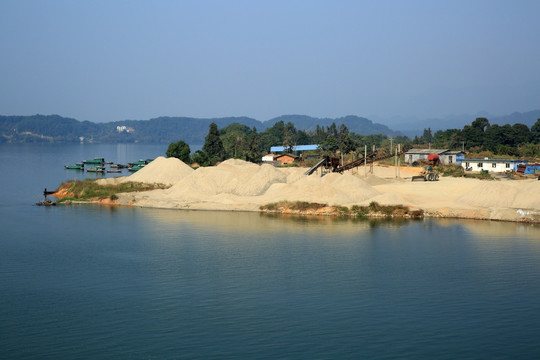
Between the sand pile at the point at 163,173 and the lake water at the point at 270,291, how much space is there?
17979mm

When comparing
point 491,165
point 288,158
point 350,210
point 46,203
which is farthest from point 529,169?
point 46,203

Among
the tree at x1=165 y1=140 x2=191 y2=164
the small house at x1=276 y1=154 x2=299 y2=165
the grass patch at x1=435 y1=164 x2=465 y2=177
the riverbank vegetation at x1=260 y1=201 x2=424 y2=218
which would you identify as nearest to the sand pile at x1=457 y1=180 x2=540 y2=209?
the riverbank vegetation at x1=260 y1=201 x2=424 y2=218

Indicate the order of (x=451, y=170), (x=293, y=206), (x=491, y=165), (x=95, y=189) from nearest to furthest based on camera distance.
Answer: (x=293, y=206), (x=95, y=189), (x=451, y=170), (x=491, y=165)

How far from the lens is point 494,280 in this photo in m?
28.7

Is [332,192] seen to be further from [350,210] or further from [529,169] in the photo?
[529,169]

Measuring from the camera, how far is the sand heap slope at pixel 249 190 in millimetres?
50062

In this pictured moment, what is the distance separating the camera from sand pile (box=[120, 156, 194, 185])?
61375 mm

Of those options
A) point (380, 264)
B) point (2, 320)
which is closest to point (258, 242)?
point (380, 264)

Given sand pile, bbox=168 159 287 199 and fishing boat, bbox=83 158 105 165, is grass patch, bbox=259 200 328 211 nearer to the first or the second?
sand pile, bbox=168 159 287 199

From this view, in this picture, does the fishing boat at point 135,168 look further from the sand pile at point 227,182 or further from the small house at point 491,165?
the small house at point 491,165

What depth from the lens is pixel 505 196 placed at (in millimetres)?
46938

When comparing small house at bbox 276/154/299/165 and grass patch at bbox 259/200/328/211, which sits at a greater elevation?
small house at bbox 276/154/299/165

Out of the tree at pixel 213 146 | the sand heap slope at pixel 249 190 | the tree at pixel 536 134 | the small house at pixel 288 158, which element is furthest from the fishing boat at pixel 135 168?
the tree at pixel 536 134

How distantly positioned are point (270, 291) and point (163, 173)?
37563mm
